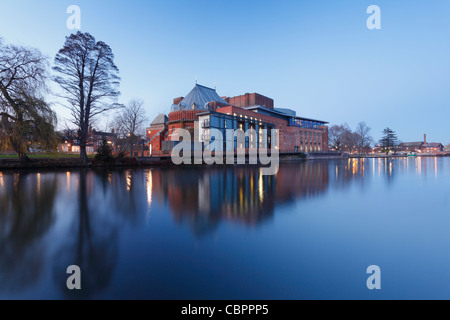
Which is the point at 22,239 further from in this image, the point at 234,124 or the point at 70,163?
the point at 234,124

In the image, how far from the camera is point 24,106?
68.5ft

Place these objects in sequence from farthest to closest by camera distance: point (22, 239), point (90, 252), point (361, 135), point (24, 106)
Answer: point (361, 135)
point (24, 106)
point (22, 239)
point (90, 252)

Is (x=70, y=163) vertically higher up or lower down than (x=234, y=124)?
lower down

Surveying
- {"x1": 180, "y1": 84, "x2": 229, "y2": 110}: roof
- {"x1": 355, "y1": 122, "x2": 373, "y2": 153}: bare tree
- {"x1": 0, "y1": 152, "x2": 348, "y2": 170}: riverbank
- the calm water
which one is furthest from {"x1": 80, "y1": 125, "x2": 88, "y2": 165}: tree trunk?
{"x1": 355, "y1": 122, "x2": 373, "y2": 153}: bare tree

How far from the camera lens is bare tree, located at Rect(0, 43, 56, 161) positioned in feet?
65.9

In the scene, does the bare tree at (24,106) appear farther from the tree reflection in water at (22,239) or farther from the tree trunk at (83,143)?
the tree reflection in water at (22,239)

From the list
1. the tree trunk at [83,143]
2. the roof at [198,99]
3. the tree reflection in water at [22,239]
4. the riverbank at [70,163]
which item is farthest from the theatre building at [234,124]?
the tree reflection in water at [22,239]

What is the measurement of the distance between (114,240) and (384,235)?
6383mm

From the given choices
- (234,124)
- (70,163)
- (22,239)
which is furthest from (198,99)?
(22,239)

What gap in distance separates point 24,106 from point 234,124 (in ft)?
120

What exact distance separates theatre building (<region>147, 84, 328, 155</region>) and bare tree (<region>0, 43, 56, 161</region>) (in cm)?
1792

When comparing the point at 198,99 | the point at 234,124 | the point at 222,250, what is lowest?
the point at 222,250

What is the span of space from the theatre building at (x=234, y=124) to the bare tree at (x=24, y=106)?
17.9 metres

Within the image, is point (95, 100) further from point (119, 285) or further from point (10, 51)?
point (119, 285)
